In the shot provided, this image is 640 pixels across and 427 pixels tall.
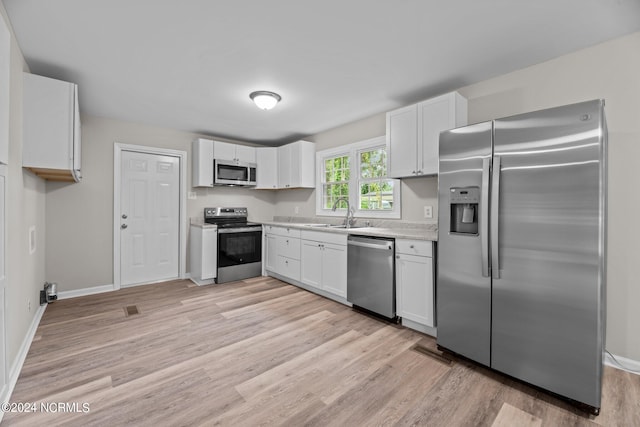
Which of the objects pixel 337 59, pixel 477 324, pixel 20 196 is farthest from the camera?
pixel 337 59

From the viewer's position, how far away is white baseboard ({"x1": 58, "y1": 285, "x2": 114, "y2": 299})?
356 cm

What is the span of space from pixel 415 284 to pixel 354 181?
6.20 ft

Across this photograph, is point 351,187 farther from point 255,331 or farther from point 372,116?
point 255,331

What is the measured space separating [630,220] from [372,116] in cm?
270

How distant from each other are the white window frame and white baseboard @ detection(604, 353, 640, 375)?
6.85 ft

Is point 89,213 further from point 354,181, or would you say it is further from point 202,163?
point 354,181

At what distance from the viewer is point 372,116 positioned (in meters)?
3.81

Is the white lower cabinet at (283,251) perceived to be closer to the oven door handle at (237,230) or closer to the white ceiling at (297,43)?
the oven door handle at (237,230)

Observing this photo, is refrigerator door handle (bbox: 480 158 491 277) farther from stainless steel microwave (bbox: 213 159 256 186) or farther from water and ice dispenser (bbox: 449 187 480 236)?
stainless steel microwave (bbox: 213 159 256 186)

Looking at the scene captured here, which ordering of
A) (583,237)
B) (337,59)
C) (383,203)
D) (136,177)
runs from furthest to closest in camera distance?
(136,177) < (383,203) < (337,59) < (583,237)

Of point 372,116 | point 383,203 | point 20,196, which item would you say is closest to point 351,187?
point 383,203

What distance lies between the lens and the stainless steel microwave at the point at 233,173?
4543 millimetres

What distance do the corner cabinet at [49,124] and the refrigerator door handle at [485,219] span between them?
3315 millimetres

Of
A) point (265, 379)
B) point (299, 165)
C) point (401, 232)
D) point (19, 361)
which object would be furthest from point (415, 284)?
point (19, 361)
